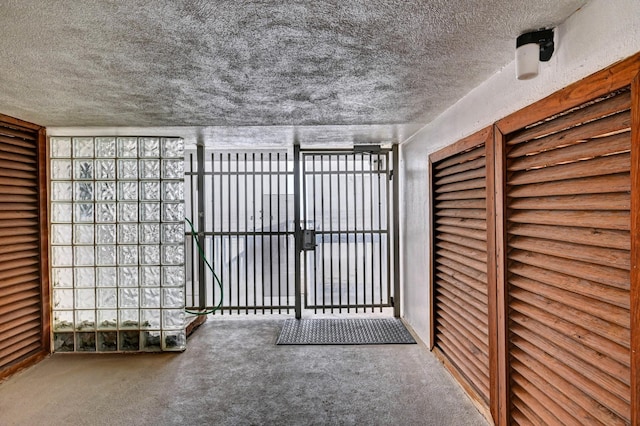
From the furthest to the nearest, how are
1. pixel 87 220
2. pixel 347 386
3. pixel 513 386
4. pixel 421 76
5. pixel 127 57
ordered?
pixel 87 220, pixel 347 386, pixel 421 76, pixel 513 386, pixel 127 57

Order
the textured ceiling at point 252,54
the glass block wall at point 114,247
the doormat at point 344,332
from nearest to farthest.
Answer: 1. the textured ceiling at point 252,54
2. the glass block wall at point 114,247
3. the doormat at point 344,332

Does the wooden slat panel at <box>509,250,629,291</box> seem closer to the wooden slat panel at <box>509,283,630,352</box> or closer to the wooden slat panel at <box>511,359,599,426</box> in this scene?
the wooden slat panel at <box>509,283,630,352</box>

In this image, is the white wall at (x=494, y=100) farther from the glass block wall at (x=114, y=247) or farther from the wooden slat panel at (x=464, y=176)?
the glass block wall at (x=114, y=247)

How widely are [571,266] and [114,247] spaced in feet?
12.2

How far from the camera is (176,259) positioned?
3697 millimetres

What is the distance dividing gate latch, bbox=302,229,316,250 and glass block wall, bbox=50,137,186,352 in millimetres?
1572

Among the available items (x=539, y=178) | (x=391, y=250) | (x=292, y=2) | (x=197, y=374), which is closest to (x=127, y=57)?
(x=292, y=2)

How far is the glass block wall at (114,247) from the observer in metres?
3.62


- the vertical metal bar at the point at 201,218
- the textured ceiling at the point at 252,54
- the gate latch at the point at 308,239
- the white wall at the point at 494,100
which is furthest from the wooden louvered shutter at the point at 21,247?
the white wall at the point at 494,100

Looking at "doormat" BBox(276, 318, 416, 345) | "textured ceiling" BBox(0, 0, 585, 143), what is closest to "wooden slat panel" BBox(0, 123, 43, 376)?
"textured ceiling" BBox(0, 0, 585, 143)

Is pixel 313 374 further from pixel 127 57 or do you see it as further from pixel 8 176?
pixel 8 176

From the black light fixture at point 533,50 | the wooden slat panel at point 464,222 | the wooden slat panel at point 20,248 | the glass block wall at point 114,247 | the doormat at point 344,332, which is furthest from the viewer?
the doormat at point 344,332

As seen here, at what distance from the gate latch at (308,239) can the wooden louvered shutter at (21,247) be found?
2683 mm

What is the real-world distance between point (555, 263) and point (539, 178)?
0.41 m
